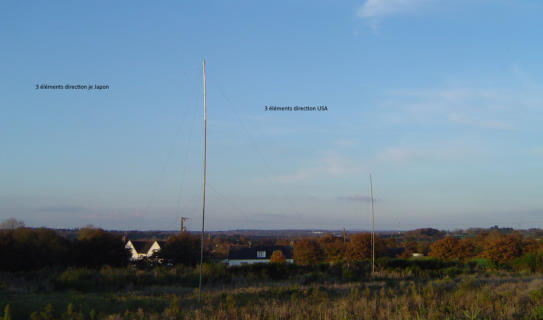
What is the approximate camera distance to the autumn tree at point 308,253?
48284 mm

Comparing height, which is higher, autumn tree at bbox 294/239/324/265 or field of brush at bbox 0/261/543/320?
field of brush at bbox 0/261/543/320

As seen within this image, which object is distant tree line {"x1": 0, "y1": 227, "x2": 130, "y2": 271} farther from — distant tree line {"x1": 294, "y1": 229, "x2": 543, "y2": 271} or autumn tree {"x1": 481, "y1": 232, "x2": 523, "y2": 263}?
autumn tree {"x1": 481, "y1": 232, "x2": 523, "y2": 263}

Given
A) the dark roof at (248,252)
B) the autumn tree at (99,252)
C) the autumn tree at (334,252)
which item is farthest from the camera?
the dark roof at (248,252)

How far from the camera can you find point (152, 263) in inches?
1320

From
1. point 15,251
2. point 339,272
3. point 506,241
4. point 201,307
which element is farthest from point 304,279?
point 506,241

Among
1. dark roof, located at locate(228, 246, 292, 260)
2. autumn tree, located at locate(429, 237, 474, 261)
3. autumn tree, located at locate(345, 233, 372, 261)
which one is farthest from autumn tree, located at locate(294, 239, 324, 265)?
autumn tree, located at locate(429, 237, 474, 261)

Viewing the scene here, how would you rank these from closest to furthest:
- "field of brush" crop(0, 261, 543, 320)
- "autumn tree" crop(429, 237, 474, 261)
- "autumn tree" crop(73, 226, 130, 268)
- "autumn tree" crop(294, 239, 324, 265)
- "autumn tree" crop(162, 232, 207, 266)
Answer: "field of brush" crop(0, 261, 543, 320), "autumn tree" crop(73, 226, 130, 268), "autumn tree" crop(162, 232, 207, 266), "autumn tree" crop(294, 239, 324, 265), "autumn tree" crop(429, 237, 474, 261)

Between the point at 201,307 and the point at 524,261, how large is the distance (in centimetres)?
2953

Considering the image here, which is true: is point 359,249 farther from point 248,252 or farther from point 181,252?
point 181,252

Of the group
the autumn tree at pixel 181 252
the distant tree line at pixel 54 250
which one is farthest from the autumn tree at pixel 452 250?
the distant tree line at pixel 54 250

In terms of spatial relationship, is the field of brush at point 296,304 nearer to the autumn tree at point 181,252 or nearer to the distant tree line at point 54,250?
the distant tree line at point 54,250

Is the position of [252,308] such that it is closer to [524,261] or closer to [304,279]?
[304,279]

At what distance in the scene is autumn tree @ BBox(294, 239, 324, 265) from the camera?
48284mm

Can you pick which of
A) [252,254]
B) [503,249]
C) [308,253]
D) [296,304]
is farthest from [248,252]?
[296,304]
